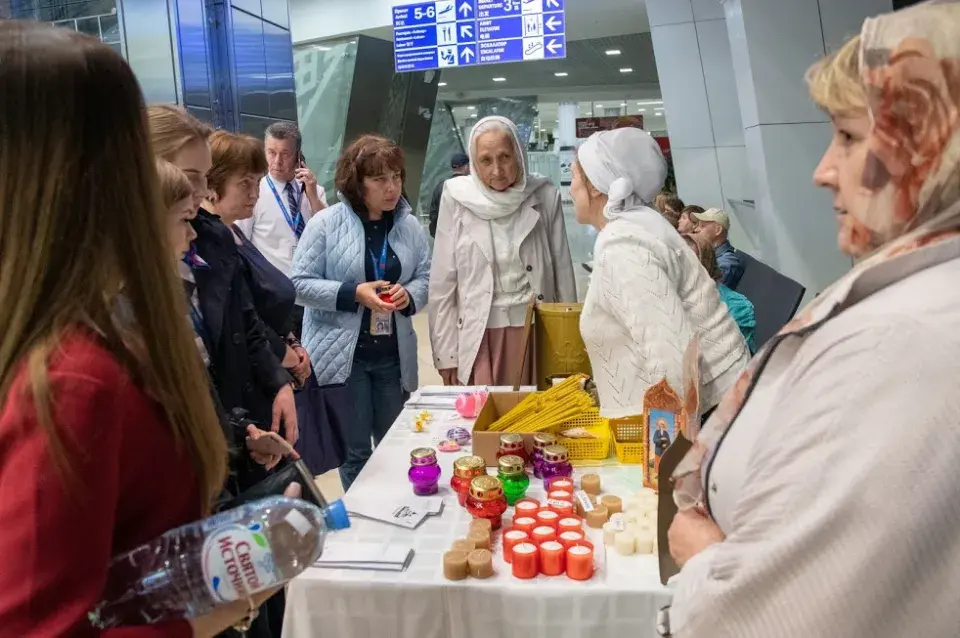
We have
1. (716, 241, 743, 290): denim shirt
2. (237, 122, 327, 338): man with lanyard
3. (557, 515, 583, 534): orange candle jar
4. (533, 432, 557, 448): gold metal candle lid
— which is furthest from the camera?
(716, 241, 743, 290): denim shirt

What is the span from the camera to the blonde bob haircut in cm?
86

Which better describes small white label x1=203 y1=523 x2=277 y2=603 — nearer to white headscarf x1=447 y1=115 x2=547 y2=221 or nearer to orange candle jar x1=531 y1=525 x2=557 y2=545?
orange candle jar x1=531 y1=525 x2=557 y2=545

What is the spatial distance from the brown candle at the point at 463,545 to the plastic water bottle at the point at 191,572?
2.05 ft

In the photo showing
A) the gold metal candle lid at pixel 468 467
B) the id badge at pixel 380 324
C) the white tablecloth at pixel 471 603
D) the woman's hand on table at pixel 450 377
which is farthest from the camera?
the woman's hand on table at pixel 450 377

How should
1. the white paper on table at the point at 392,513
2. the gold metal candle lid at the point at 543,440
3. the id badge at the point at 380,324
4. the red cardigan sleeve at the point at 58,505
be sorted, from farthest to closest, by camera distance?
the id badge at the point at 380,324 → the gold metal candle lid at the point at 543,440 → the white paper on table at the point at 392,513 → the red cardigan sleeve at the point at 58,505

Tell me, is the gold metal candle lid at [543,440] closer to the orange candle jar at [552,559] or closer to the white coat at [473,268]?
the orange candle jar at [552,559]

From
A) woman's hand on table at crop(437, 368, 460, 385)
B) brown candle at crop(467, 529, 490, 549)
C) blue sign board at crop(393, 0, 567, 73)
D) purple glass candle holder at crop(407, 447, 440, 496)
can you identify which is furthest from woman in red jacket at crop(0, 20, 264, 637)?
blue sign board at crop(393, 0, 567, 73)

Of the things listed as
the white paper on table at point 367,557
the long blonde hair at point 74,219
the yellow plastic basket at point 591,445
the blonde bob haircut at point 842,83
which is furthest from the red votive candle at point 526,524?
the blonde bob haircut at point 842,83

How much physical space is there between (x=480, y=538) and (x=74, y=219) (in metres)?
1.00

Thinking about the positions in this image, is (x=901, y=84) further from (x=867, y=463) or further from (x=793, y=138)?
(x=793, y=138)

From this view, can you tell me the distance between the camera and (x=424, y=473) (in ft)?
5.60

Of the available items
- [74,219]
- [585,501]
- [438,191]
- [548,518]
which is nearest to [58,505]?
[74,219]

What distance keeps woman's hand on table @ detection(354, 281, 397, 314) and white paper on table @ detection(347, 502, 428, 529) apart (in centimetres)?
110

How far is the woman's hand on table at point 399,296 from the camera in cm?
268
